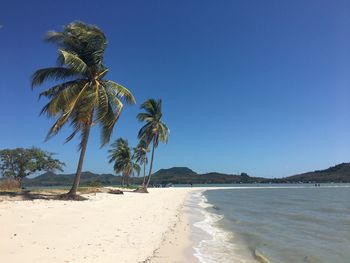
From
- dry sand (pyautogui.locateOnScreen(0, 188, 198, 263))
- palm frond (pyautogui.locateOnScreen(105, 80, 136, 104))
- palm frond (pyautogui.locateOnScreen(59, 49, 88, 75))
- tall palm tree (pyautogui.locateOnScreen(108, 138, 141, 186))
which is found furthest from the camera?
tall palm tree (pyautogui.locateOnScreen(108, 138, 141, 186))

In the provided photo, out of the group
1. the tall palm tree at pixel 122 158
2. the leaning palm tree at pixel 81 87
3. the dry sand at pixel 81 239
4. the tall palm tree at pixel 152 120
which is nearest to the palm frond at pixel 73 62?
the leaning palm tree at pixel 81 87

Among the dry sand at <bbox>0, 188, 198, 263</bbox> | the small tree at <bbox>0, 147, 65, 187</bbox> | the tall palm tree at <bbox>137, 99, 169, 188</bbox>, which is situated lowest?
the dry sand at <bbox>0, 188, 198, 263</bbox>

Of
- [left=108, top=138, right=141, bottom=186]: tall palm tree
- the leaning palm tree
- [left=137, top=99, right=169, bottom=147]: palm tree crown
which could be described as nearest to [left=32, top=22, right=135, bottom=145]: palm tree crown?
the leaning palm tree

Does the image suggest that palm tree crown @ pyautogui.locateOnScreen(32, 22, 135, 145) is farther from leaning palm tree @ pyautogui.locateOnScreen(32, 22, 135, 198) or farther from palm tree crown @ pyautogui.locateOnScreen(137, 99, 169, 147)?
palm tree crown @ pyautogui.locateOnScreen(137, 99, 169, 147)

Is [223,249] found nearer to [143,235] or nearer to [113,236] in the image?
[143,235]

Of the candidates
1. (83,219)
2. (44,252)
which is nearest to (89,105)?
(83,219)

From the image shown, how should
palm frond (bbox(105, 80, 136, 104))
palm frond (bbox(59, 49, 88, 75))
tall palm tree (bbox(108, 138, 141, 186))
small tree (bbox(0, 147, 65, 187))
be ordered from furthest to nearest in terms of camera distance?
tall palm tree (bbox(108, 138, 141, 186)), small tree (bbox(0, 147, 65, 187)), palm frond (bbox(105, 80, 136, 104)), palm frond (bbox(59, 49, 88, 75))

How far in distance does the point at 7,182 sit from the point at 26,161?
1261cm

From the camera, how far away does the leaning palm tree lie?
781 inches

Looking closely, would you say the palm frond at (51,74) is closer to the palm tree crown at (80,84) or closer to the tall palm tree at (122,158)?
the palm tree crown at (80,84)

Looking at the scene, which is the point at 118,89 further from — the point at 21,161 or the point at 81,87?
the point at 21,161

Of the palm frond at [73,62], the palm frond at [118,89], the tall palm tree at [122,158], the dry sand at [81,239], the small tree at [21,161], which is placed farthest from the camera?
the tall palm tree at [122,158]

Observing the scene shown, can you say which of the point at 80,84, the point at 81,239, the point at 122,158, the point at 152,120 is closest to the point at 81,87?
the point at 80,84

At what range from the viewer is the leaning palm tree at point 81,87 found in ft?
65.1
